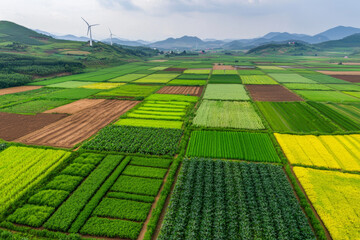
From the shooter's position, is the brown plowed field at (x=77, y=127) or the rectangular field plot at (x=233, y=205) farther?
the brown plowed field at (x=77, y=127)

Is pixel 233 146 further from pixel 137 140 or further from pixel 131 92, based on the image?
pixel 131 92

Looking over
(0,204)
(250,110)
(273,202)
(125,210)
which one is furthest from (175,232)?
(250,110)

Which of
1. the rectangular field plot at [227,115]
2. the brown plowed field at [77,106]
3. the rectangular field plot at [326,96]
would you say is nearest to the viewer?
the rectangular field plot at [227,115]

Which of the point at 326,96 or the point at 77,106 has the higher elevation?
the point at 326,96

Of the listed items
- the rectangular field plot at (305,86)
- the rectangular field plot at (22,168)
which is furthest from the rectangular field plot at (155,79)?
the rectangular field plot at (22,168)

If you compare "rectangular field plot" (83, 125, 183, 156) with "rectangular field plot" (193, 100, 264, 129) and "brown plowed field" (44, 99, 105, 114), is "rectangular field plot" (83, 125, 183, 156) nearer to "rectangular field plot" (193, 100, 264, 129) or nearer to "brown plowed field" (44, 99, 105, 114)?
"rectangular field plot" (193, 100, 264, 129)

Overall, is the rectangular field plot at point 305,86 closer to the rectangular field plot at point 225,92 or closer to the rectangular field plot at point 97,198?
the rectangular field plot at point 225,92

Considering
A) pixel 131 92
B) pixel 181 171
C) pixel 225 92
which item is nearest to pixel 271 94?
pixel 225 92

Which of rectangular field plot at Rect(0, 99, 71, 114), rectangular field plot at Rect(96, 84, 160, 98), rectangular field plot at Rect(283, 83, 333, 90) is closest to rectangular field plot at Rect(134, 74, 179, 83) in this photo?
rectangular field plot at Rect(96, 84, 160, 98)
